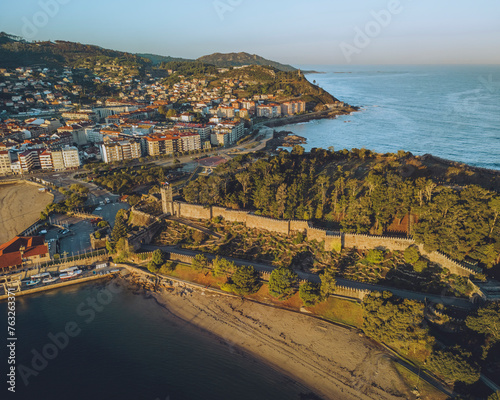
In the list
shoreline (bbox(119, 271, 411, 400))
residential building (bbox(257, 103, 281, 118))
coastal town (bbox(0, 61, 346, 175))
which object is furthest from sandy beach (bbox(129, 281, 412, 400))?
residential building (bbox(257, 103, 281, 118))

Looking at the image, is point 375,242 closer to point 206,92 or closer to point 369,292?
point 369,292

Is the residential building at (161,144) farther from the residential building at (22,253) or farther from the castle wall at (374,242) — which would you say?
the castle wall at (374,242)

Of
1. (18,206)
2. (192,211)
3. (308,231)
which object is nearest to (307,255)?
(308,231)

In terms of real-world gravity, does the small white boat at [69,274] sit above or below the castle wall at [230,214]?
below

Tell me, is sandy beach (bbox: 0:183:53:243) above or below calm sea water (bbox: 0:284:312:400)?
above

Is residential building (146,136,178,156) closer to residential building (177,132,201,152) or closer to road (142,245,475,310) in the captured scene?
residential building (177,132,201,152)

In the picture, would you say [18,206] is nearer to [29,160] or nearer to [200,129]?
[29,160]

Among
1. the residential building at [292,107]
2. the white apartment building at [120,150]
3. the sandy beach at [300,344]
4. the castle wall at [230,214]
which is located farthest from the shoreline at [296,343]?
the residential building at [292,107]
